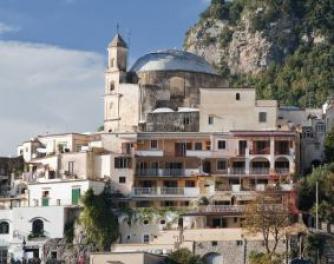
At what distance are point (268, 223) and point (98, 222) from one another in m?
11.3

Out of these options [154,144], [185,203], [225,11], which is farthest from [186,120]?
[225,11]

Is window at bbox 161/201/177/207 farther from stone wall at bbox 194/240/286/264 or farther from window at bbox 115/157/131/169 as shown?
stone wall at bbox 194/240/286/264

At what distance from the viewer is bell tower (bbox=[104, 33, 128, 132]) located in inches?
3767

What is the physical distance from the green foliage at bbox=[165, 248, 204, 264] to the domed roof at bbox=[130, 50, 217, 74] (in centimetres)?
2175

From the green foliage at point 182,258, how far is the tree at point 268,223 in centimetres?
340

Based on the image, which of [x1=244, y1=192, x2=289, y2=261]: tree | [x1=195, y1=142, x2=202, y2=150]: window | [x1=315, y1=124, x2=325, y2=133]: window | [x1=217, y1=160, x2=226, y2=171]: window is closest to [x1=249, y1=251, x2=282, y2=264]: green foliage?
[x1=244, y1=192, x2=289, y2=261]: tree

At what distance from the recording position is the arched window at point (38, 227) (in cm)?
8481

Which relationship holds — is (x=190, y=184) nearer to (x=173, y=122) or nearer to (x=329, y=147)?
(x=173, y=122)

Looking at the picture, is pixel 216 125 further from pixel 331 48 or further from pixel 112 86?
pixel 331 48

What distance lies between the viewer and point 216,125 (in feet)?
292

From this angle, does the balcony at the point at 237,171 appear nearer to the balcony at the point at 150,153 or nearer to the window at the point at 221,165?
the window at the point at 221,165

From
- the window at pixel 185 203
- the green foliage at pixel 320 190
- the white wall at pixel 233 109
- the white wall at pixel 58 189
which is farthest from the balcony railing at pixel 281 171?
the white wall at pixel 58 189

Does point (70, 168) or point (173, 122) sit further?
point (173, 122)

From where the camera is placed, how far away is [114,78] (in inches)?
3780
